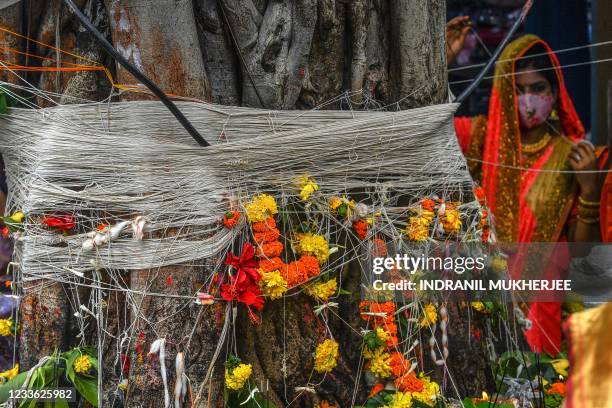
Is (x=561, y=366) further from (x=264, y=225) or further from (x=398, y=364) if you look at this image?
(x=264, y=225)

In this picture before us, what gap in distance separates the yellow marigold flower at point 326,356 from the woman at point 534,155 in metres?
2.52

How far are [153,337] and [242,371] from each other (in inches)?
9.6

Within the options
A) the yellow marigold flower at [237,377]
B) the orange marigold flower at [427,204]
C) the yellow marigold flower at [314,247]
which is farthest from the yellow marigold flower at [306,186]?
the yellow marigold flower at [237,377]

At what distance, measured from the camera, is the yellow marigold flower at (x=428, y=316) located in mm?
2395

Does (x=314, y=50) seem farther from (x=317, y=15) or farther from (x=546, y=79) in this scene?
(x=546, y=79)

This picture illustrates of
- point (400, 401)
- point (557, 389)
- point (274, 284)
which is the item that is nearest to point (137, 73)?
point (274, 284)

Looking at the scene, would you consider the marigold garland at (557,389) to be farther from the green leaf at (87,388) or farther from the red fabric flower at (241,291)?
the green leaf at (87,388)

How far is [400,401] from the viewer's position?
2.27 m

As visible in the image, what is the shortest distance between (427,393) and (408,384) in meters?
0.06

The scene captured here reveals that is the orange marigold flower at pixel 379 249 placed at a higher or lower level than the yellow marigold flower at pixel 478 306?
higher

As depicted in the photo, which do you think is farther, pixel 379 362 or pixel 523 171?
pixel 523 171

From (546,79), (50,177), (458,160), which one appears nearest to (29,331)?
(50,177)

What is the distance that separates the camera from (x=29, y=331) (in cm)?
236

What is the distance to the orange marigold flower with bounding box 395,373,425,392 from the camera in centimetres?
232
